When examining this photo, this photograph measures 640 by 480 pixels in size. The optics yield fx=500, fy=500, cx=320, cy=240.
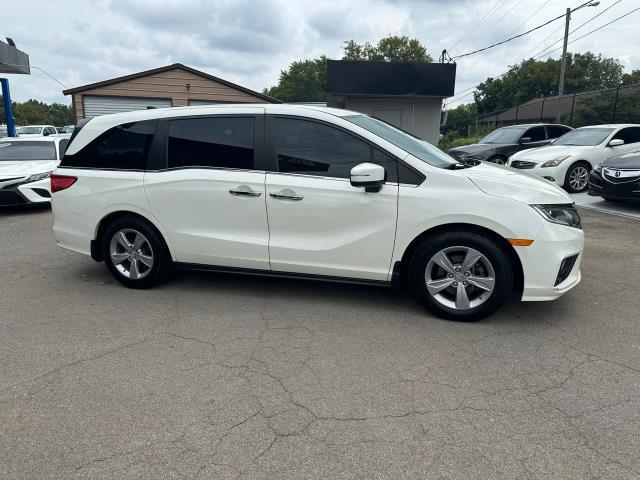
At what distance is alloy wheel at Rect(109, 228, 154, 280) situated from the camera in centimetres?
493

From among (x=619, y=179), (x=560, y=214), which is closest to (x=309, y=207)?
(x=560, y=214)

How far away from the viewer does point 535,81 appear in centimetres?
6047

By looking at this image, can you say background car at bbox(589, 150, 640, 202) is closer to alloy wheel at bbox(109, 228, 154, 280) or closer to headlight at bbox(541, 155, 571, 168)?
headlight at bbox(541, 155, 571, 168)

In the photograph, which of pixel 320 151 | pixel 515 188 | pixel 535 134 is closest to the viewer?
pixel 515 188

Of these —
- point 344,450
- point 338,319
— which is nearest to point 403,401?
point 344,450

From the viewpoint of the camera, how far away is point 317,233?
4.34 metres

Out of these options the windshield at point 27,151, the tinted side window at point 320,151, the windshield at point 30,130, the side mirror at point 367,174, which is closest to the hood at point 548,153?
the tinted side window at point 320,151

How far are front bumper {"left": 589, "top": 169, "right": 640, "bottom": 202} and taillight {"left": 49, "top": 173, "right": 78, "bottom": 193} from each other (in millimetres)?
8472

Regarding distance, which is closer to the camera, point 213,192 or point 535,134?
point 213,192

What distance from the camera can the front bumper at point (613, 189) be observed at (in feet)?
27.7

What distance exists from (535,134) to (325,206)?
11.6 metres

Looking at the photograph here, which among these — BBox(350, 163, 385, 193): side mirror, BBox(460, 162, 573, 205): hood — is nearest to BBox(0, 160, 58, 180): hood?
BBox(350, 163, 385, 193): side mirror

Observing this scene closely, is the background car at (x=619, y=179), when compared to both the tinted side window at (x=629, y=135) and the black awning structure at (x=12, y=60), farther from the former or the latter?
the black awning structure at (x=12, y=60)

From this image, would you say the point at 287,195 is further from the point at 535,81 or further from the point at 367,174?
the point at 535,81
